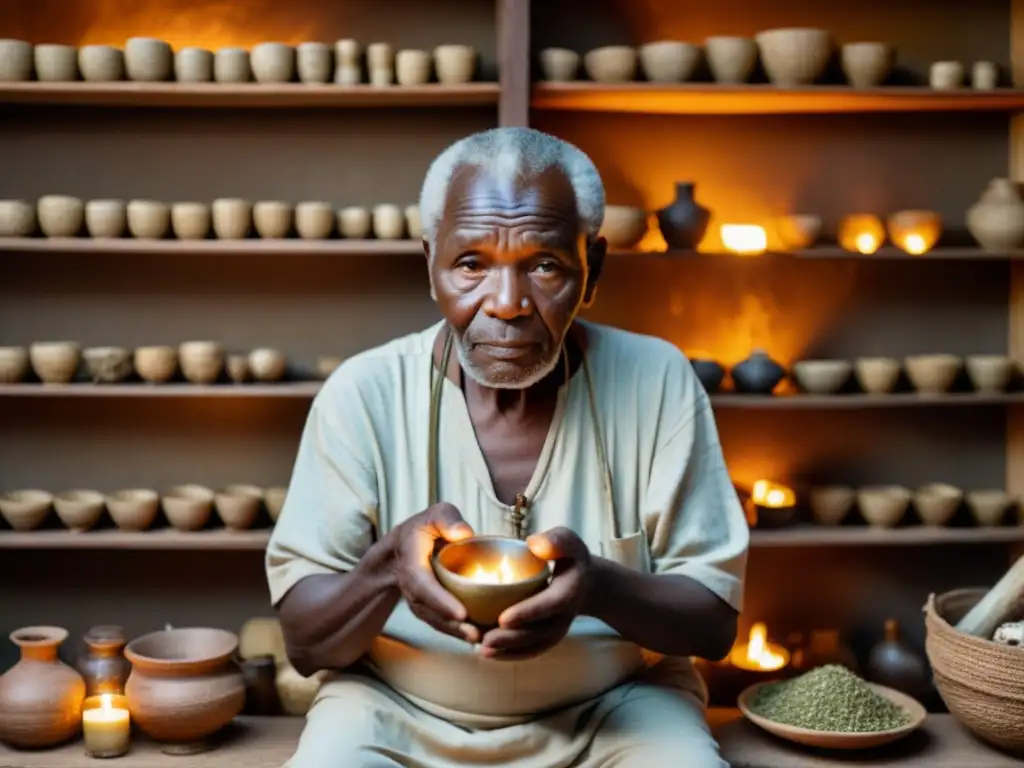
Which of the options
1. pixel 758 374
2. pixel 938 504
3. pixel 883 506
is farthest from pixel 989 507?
pixel 758 374

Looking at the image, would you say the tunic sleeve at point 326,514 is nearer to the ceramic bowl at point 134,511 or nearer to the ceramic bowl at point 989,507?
the ceramic bowl at point 134,511

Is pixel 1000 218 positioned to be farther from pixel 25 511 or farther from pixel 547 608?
pixel 25 511

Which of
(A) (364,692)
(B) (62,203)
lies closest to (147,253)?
(B) (62,203)

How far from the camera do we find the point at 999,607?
2.77m

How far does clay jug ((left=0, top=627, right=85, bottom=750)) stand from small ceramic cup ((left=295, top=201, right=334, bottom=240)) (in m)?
1.35

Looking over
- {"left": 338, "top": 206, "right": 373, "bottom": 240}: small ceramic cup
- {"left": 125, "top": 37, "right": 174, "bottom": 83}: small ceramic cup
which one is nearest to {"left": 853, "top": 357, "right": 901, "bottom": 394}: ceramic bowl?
{"left": 338, "top": 206, "right": 373, "bottom": 240}: small ceramic cup

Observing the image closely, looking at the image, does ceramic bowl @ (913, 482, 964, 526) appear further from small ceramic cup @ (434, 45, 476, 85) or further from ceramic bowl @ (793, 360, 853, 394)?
small ceramic cup @ (434, 45, 476, 85)

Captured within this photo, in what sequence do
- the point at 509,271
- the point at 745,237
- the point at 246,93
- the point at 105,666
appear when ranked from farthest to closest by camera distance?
the point at 745,237 < the point at 246,93 < the point at 105,666 < the point at 509,271

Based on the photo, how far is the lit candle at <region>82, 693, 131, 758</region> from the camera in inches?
111

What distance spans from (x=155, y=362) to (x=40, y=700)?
3.49 feet

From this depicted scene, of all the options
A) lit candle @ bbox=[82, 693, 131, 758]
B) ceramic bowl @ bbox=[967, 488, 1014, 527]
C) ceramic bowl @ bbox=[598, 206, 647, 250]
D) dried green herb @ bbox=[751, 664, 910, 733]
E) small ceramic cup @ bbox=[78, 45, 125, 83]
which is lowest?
lit candle @ bbox=[82, 693, 131, 758]

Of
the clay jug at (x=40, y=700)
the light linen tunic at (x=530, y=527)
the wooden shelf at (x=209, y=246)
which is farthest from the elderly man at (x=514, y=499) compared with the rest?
the wooden shelf at (x=209, y=246)

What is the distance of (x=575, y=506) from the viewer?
2.30 metres

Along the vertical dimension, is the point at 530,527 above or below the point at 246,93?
below
